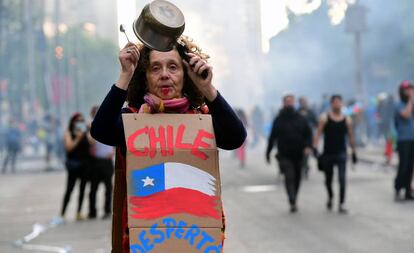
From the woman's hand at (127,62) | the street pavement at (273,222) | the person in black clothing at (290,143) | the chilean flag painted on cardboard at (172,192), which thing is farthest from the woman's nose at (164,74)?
the person in black clothing at (290,143)

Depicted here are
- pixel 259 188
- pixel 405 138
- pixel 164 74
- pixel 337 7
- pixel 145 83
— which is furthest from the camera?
pixel 337 7

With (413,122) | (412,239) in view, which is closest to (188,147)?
(412,239)

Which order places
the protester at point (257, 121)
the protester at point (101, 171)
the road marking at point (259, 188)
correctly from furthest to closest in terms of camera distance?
the protester at point (257, 121) → the road marking at point (259, 188) → the protester at point (101, 171)

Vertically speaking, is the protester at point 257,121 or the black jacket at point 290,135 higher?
the black jacket at point 290,135

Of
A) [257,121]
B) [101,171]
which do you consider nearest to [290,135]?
[101,171]

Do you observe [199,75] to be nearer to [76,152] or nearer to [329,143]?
[329,143]

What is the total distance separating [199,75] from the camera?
3.12 meters

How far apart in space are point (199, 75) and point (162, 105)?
180 millimetres

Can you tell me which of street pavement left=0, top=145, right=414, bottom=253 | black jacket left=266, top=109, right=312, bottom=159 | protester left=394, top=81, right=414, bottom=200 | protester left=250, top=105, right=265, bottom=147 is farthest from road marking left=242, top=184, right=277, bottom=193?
protester left=250, top=105, right=265, bottom=147

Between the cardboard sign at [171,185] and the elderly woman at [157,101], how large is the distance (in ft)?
0.25

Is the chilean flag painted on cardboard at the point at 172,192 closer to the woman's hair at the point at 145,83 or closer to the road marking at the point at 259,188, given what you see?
the woman's hair at the point at 145,83

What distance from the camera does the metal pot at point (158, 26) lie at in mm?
2920

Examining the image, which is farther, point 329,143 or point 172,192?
point 329,143

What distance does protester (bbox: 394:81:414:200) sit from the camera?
39.1 ft
